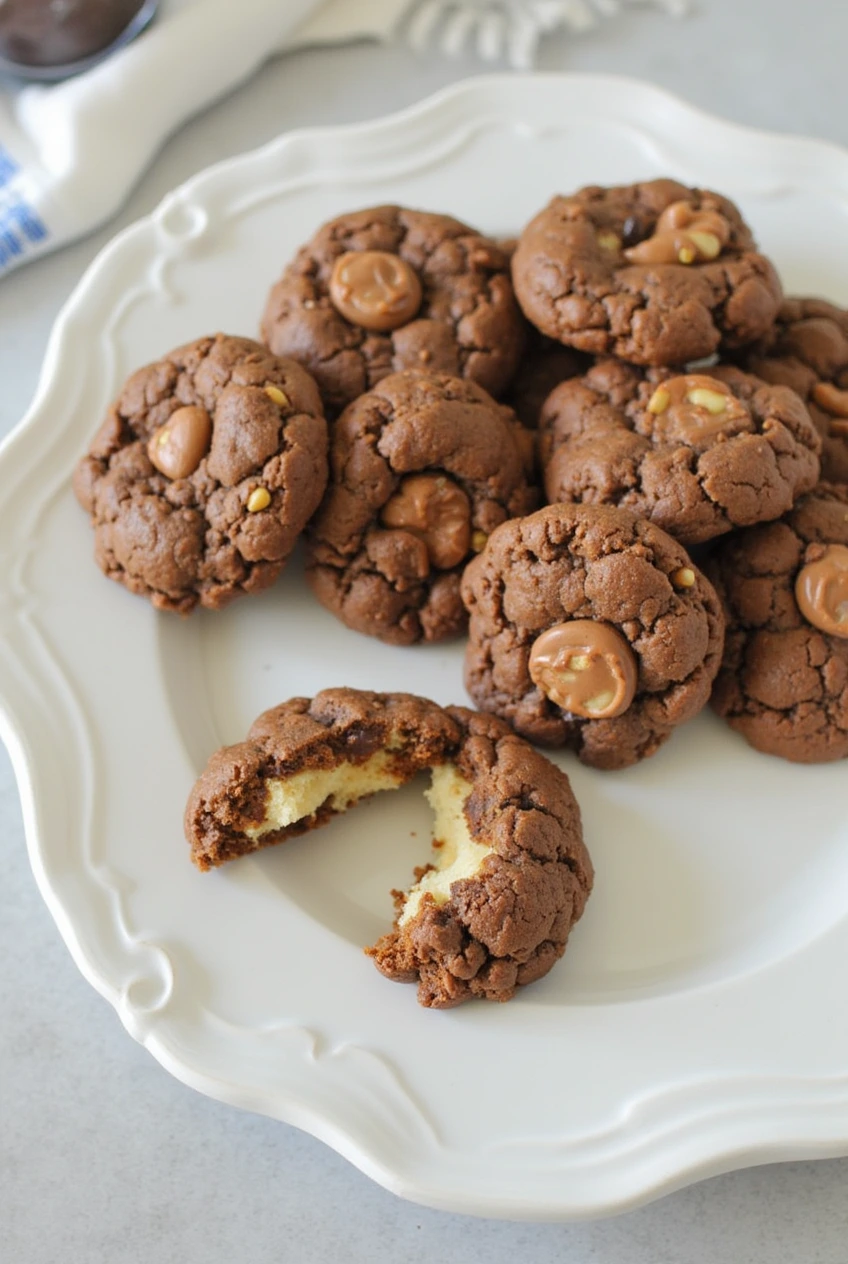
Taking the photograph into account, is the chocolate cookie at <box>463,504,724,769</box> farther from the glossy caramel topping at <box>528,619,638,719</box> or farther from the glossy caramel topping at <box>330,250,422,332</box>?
the glossy caramel topping at <box>330,250,422,332</box>

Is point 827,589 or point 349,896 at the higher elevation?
point 827,589

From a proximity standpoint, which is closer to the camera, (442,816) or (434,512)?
(442,816)

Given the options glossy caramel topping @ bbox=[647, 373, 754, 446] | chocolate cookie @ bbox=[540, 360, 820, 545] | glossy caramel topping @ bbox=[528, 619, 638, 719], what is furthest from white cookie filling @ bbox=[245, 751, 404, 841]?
glossy caramel topping @ bbox=[647, 373, 754, 446]

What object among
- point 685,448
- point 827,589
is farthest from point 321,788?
point 827,589

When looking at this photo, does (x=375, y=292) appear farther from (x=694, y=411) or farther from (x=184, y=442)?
(x=694, y=411)

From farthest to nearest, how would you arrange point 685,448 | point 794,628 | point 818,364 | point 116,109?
1. point 116,109
2. point 818,364
3. point 794,628
4. point 685,448

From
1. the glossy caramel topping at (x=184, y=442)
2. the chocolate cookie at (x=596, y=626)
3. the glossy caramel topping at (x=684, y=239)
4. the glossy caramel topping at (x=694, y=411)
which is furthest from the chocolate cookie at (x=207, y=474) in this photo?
the glossy caramel topping at (x=684, y=239)

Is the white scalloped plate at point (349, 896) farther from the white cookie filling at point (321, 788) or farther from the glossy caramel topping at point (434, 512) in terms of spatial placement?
the glossy caramel topping at point (434, 512)
